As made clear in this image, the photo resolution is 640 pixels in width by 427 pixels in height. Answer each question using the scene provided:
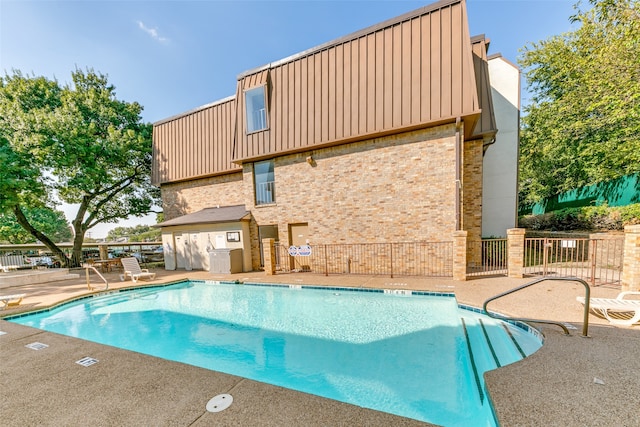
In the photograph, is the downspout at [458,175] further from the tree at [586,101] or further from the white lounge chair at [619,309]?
the tree at [586,101]

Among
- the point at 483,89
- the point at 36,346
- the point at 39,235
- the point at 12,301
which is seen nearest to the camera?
the point at 36,346

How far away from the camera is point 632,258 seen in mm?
5184

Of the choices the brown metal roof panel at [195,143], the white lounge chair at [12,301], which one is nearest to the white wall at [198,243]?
the brown metal roof panel at [195,143]

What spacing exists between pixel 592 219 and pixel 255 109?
17.0 m

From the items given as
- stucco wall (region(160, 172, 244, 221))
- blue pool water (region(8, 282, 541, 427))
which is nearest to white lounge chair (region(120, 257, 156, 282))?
blue pool water (region(8, 282, 541, 427))

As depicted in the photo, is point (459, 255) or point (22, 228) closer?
point (459, 255)

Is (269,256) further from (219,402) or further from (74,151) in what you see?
(74,151)

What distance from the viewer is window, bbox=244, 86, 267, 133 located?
10703mm

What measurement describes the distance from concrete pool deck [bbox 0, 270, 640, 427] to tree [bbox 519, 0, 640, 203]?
10.8 m

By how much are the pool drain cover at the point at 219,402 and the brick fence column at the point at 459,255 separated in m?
7.18

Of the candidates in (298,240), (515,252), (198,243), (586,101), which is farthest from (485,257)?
(198,243)

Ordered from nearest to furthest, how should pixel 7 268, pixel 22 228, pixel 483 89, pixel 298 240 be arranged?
pixel 483 89, pixel 298 240, pixel 7 268, pixel 22 228

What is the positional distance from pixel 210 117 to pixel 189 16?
4982 mm

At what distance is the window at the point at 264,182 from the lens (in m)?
10.9
